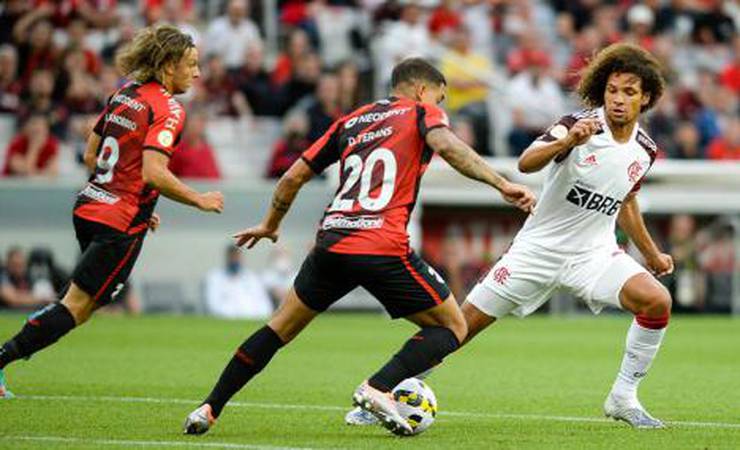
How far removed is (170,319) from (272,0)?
684 cm

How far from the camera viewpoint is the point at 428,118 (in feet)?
29.1

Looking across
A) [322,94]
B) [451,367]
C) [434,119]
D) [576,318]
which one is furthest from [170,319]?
[434,119]

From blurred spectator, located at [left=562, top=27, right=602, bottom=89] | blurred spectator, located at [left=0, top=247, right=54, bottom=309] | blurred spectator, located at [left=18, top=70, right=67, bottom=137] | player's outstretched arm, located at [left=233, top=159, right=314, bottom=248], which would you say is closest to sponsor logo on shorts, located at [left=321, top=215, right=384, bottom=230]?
player's outstretched arm, located at [left=233, top=159, right=314, bottom=248]

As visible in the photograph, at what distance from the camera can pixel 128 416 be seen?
10.0 m

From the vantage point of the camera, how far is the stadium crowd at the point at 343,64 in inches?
904

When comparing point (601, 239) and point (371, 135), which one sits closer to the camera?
point (371, 135)

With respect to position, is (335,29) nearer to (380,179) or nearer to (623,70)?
(623,70)

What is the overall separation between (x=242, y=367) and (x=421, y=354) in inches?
38.7

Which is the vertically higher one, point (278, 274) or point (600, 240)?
point (600, 240)

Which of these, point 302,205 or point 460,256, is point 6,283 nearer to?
point 302,205

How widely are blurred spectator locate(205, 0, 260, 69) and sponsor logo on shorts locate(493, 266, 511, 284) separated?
15030 millimetres

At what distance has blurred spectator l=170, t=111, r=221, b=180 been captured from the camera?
2241 cm

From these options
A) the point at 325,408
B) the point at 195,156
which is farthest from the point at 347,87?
the point at 325,408

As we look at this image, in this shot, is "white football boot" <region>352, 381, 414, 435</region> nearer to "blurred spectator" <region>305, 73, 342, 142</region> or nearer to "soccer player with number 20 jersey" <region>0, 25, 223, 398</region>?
"soccer player with number 20 jersey" <region>0, 25, 223, 398</region>
